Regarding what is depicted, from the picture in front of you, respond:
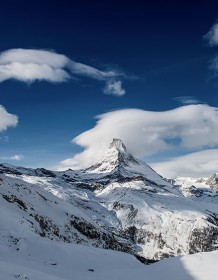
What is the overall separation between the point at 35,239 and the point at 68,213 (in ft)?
117

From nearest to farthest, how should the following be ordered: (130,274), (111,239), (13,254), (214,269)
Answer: (214,269), (130,274), (13,254), (111,239)

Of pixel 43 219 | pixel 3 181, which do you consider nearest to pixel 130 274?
pixel 43 219

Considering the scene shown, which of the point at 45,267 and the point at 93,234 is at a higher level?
the point at 93,234

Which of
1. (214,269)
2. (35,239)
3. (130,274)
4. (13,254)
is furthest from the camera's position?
(35,239)

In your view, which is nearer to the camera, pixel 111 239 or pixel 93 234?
pixel 93 234

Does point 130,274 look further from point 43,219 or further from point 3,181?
point 3,181

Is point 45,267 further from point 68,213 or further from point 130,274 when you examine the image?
point 68,213

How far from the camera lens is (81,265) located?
1193 inches

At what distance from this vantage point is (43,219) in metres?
58.5

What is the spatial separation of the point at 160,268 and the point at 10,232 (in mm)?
14200

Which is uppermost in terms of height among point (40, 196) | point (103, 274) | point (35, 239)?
point (40, 196)

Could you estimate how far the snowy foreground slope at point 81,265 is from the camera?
22859mm

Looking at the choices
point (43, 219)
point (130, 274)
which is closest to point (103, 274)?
point (130, 274)

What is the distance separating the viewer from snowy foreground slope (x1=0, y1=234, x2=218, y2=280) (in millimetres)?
22859
